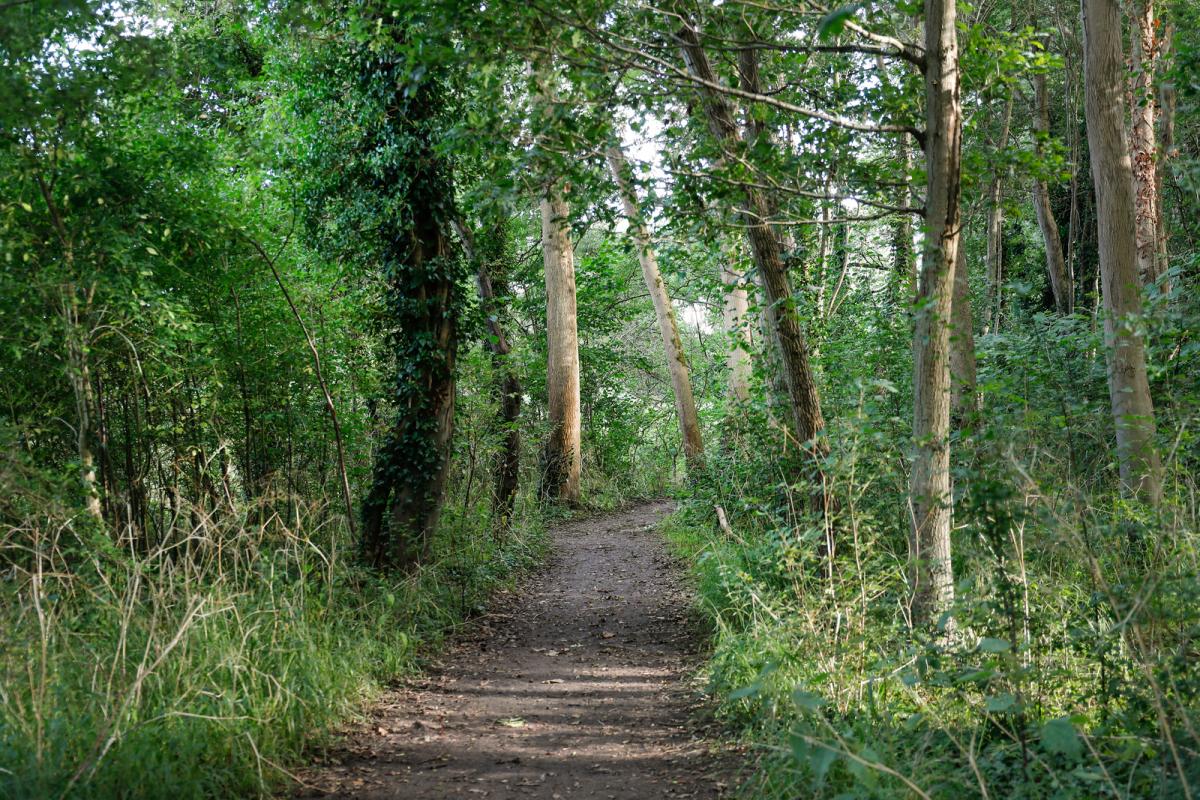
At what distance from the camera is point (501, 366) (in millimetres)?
12273

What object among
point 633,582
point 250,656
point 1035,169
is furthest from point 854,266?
point 250,656

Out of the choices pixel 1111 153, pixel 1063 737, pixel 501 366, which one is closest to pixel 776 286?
pixel 1111 153

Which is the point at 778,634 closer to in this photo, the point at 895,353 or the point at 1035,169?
the point at 1035,169

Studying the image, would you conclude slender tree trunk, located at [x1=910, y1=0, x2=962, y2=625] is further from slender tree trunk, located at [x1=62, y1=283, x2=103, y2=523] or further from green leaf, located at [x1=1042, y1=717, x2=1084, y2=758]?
slender tree trunk, located at [x1=62, y1=283, x2=103, y2=523]

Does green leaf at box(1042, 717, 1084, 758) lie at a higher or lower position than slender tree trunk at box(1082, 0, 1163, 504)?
lower

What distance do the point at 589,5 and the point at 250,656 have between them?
448cm

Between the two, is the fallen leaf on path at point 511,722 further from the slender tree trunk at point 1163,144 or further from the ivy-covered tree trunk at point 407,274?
the slender tree trunk at point 1163,144

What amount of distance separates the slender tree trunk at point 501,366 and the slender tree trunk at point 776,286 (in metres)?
5.38

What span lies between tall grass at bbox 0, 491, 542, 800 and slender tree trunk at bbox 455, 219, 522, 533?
542 cm

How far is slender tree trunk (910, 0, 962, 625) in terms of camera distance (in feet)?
17.3

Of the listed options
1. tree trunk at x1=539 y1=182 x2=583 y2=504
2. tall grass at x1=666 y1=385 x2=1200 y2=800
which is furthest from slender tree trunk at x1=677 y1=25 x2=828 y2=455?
tree trunk at x1=539 y1=182 x2=583 y2=504

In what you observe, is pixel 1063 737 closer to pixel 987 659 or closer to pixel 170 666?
pixel 987 659

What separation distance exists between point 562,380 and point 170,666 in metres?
11.7

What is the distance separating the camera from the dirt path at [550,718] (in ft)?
15.4
